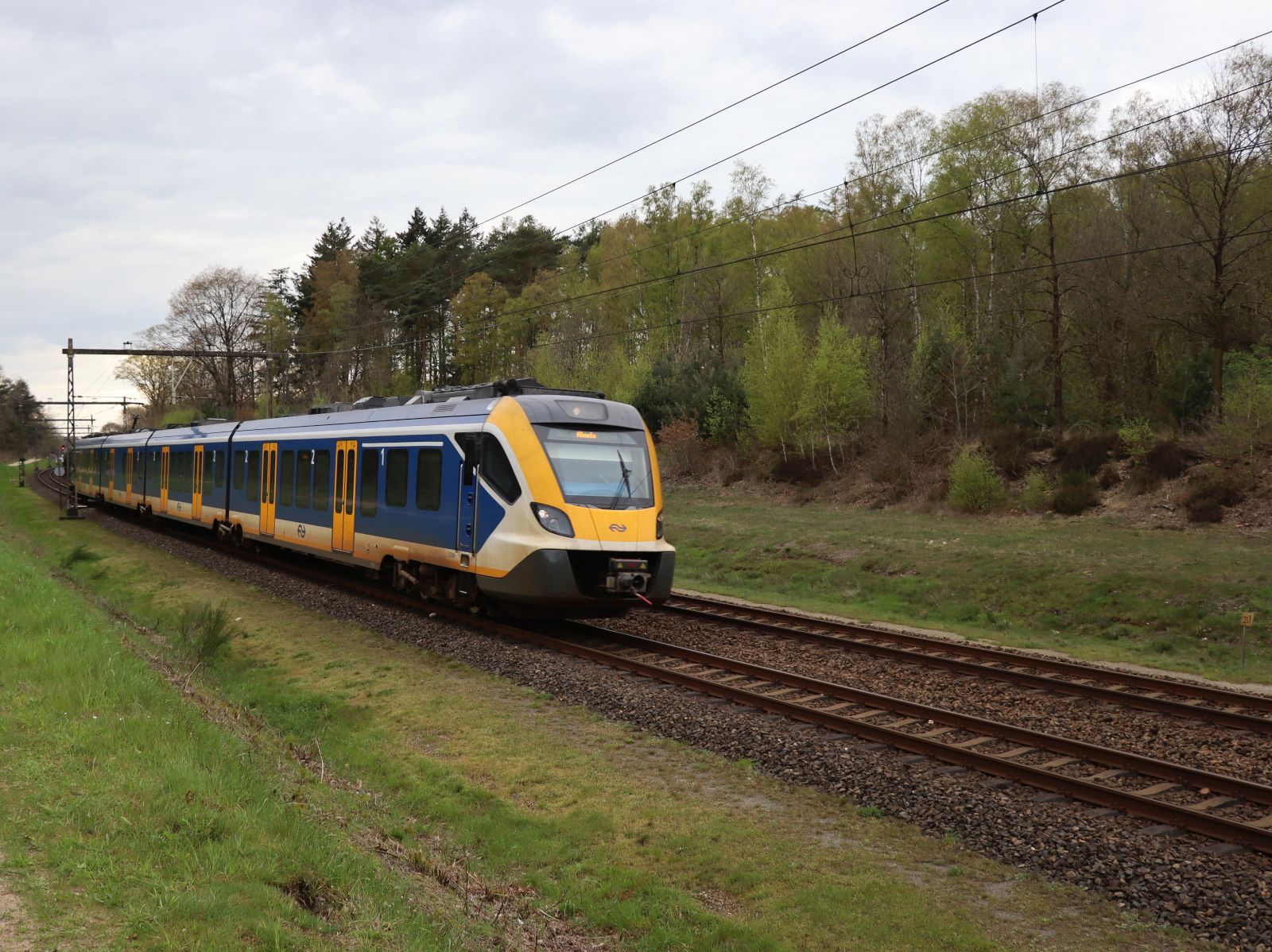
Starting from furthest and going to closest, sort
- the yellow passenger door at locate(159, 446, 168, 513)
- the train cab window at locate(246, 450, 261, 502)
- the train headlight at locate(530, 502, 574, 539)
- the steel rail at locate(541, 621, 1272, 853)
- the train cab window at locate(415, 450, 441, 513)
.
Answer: the yellow passenger door at locate(159, 446, 168, 513) < the train cab window at locate(246, 450, 261, 502) < the train cab window at locate(415, 450, 441, 513) < the train headlight at locate(530, 502, 574, 539) < the steel rail at locate(541, 621, 1272, 853)

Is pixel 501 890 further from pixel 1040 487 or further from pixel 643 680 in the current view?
pixel 1040 487

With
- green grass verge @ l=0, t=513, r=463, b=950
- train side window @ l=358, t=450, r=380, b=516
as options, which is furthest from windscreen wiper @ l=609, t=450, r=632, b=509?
green grass verge @ l=0, t=513, r=463, b=950

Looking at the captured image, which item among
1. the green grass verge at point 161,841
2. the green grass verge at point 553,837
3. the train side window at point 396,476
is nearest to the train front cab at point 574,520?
the green grass verge at point 553,837

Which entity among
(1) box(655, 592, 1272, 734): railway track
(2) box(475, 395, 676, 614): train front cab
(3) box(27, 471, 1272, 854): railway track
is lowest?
(1) box(655, 592, 1272, 734): railway track

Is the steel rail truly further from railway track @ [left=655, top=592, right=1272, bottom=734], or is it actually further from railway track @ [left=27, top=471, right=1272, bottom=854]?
railway track @ [left=655, top=592, right=1272, bottom=734]

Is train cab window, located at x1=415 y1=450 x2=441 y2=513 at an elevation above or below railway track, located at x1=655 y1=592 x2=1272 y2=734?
above

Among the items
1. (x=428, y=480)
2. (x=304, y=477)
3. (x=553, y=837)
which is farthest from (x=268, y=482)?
(x=553, y=837)

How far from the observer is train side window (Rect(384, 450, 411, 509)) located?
51.3ft

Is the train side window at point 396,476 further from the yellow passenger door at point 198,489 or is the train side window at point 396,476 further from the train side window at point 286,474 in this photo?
the yellow passenger door at point 198,489

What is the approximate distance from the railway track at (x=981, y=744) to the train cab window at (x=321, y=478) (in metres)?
6.83

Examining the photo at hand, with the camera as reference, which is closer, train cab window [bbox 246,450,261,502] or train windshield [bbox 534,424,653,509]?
train windshield [bbox 534,424,653,509]

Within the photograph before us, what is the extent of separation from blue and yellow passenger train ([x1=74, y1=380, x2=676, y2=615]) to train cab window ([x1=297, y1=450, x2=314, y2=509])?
43 mm

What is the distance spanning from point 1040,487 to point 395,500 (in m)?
18.7

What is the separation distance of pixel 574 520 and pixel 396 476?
4.40 meters
